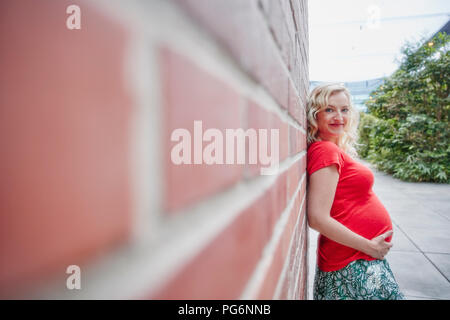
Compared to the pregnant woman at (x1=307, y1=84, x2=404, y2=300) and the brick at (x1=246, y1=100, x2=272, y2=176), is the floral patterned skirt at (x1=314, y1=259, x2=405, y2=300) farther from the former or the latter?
the brick at (x1=246, y1=100, x2=272, y2=176)

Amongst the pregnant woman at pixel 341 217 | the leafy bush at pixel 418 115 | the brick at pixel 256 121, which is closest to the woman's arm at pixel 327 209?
the pregnant woman at pixel 341 217

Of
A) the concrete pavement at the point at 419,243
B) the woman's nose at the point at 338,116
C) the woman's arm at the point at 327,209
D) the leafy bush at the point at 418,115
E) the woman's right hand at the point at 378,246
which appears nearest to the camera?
the woman's arm at the point at 327,209

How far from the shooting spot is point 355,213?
1543 millimetres

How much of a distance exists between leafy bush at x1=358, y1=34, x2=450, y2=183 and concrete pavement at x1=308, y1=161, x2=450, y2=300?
4.52 feet

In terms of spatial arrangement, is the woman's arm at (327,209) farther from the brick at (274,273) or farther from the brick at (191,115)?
the brick at (191,115)

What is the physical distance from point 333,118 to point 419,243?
124 inches

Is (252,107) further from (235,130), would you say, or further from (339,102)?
(339,102)

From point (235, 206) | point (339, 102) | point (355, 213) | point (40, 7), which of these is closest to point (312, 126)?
point (339, 102)

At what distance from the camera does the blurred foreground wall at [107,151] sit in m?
0.13

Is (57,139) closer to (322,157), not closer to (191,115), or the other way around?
(191,115)

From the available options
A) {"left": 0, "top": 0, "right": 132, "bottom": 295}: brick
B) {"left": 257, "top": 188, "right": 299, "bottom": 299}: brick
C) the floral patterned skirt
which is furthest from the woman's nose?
{"left": 0, "top": 0, "right": 132, "bottom": 295}: brick

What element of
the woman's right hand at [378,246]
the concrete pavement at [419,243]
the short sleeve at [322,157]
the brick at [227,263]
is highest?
the short sleeve at [322,157]

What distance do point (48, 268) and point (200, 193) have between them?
14cm

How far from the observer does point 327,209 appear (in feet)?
4.42
